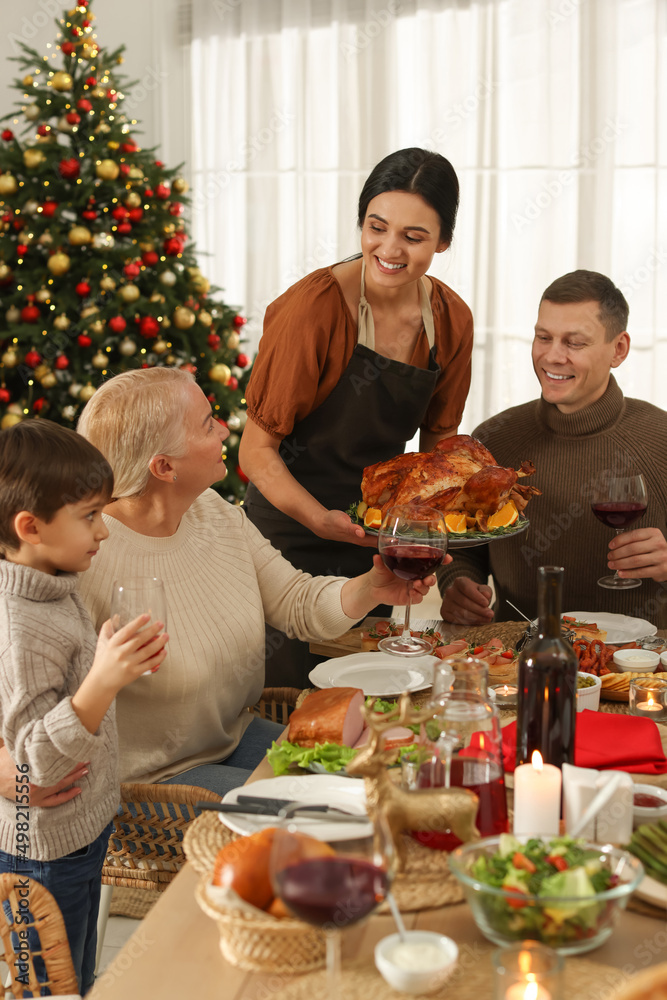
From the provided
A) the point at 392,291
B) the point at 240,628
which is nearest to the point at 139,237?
the point at 392,291

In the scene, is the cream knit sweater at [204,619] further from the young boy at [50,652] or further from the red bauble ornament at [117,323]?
the red bauble ornament at [117,323]

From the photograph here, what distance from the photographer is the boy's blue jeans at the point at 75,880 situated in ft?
4.58

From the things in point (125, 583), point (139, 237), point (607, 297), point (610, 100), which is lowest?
point (125, 583)

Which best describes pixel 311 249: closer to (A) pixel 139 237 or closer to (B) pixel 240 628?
(A) pixel 139 237

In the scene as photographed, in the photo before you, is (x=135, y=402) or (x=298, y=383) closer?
(x=135, y=402)

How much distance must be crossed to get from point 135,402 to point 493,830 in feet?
3.30

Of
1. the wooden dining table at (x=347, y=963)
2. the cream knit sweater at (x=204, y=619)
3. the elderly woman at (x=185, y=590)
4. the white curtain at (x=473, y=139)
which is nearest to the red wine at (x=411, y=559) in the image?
the elderly woman at (x=185, y=590)

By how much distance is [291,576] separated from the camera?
191 centimetres

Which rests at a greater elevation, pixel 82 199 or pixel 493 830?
pixel 82 199

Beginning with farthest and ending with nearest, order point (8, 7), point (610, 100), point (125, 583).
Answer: point (8, 7) → point (610, 100) → point (125, 583)

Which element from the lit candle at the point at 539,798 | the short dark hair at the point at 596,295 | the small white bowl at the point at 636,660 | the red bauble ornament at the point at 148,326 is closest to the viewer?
the lit candle at the point at 539,798

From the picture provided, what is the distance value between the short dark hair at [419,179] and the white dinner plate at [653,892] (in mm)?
1608

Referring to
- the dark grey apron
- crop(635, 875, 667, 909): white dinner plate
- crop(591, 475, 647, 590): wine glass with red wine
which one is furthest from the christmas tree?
crop(635, 875, 667, 909): white dinner plate
